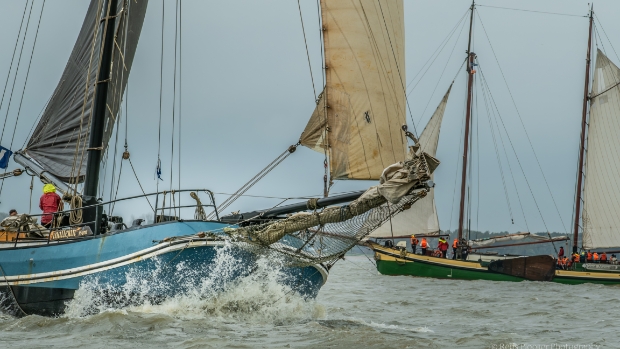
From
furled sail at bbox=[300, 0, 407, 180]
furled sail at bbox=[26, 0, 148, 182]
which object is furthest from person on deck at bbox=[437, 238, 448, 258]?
furled sail at bbox=[26, 0, 148, 182]

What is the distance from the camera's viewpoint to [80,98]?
67.8 ft

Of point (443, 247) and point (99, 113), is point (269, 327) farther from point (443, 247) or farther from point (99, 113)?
point (443, 247)

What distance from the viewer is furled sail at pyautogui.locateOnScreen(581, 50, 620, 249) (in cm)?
4906

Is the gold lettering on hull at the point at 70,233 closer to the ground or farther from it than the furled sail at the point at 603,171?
closer to the ground

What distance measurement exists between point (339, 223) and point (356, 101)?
12.2 m

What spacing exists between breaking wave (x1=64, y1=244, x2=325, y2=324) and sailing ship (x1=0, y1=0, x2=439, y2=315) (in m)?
0.05

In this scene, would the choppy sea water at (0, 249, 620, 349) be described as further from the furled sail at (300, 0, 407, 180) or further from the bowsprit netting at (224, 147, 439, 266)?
the furled sail at (300, 0, 407, 180)

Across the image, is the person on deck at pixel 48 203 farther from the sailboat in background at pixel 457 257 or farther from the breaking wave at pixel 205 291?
the sailboat in background at pixel 457 257

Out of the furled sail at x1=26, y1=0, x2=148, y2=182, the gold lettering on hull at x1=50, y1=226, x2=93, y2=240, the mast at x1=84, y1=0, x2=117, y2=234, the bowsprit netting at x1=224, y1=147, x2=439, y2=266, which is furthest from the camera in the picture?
the furled sail at x1=26, y1=0, x2=148, y2=182

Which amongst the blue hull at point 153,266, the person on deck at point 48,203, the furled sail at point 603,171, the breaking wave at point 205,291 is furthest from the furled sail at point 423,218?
the breaking wave at point 205,291

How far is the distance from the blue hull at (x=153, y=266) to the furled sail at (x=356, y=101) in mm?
10040

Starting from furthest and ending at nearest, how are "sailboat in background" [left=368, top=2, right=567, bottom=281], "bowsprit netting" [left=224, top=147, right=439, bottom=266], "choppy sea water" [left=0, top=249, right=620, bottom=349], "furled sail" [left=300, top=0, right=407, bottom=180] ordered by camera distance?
"sailboat in background" [left=368, top=2, right=567, bottom=281] < "furled sail" [left=300, top=0, right=407, bottom=180] < "bowsprit netting" [left=224, top=147, right=439, bottom=266] < "choppy sea water" [left=0, top=249, right=620, bottom=349]

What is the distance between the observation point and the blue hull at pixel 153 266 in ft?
47.9

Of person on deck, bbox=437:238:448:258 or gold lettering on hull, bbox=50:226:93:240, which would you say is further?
person on deck, bbox=437:238:448:258
